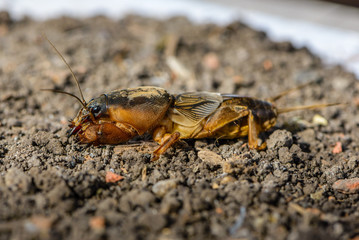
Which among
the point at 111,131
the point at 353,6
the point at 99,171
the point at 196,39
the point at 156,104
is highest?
the point at 353,6

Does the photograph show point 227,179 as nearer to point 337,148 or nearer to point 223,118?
point 223,118

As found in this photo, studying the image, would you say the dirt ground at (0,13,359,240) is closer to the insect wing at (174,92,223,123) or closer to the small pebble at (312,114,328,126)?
the small pebble at (312,114,328,126)

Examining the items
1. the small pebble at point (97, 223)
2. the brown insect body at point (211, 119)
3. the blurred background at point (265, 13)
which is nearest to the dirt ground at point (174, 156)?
the small pebble at point (97, 223)

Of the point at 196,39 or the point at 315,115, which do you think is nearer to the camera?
the point at 315,115

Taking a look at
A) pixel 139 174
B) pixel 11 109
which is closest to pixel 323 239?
pixel 139 174

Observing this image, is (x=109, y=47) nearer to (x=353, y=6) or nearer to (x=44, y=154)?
(x=44, y=154)

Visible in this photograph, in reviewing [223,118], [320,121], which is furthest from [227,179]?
[320,121]

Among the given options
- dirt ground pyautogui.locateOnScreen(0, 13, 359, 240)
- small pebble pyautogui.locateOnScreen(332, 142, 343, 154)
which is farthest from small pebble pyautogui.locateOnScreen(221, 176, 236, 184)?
small pebble pyautogui.locateOnScreen(332, 142, 343, 154)
